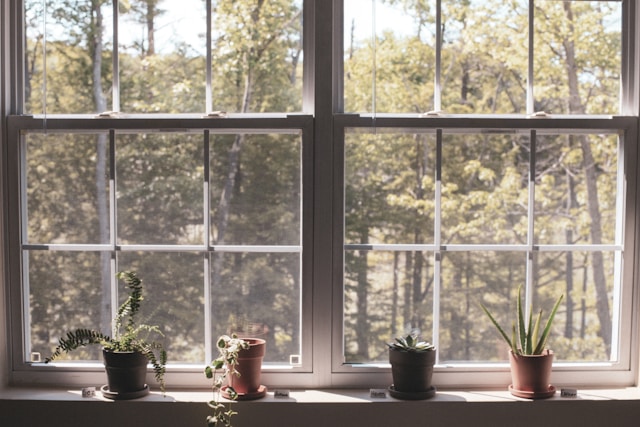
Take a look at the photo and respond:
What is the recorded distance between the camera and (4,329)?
2.52 meters

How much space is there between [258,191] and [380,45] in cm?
80

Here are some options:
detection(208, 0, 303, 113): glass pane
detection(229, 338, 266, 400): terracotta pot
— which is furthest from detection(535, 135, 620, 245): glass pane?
detection(229, 338, 266, 400): terracotta pot

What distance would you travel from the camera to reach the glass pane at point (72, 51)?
2.56m

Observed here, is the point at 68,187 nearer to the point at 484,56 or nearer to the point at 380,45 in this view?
the point at 380,45

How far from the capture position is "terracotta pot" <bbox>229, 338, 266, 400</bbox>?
7.77ft

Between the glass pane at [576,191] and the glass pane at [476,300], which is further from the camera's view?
the glass pane at [576,191]

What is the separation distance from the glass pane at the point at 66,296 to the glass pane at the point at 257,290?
1.50ft

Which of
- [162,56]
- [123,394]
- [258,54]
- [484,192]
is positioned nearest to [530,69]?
[484,192]

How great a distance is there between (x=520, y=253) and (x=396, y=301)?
57 centimetres

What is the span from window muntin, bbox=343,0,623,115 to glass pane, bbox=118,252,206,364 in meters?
0.95

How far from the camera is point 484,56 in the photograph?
2.71 m

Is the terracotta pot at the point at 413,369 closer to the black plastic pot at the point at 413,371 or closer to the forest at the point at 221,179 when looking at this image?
the black plastic pot at the point at 413,371

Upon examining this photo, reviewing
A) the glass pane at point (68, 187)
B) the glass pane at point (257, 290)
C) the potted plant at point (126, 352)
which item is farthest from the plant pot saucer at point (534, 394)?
the glass pane at point (68, 187)

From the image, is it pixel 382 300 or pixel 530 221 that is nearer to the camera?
pixel 530 221
